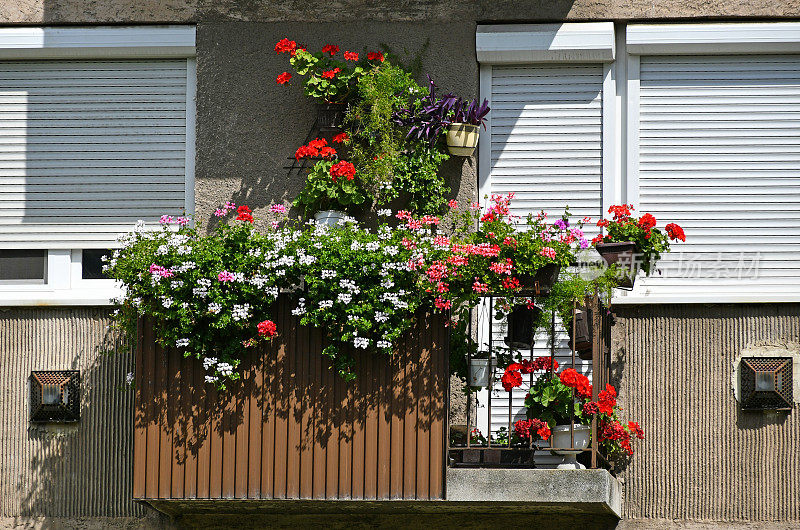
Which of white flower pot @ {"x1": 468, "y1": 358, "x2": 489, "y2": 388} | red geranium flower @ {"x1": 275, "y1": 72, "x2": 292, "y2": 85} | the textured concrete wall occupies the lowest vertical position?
white flower pot @ {"x1": 468, "y1": 358, "x2": 489, "y2": 388}

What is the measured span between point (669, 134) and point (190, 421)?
4099 millimetres

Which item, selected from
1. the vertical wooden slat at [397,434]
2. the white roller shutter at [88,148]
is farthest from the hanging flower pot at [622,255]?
the white roller shutter at [88,148]

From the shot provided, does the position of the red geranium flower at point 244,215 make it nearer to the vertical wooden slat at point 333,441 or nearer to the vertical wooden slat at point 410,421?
the vertical wooden slat at point 333,441

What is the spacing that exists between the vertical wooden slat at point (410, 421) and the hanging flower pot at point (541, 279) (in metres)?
0.76

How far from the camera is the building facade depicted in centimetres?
804

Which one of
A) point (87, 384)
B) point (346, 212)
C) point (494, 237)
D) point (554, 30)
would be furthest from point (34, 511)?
point (554, 30)

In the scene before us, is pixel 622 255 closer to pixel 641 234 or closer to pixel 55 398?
pixel 641 234

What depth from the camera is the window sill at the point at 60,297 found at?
8180mm

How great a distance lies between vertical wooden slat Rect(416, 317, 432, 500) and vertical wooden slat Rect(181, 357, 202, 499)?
56.6 inches

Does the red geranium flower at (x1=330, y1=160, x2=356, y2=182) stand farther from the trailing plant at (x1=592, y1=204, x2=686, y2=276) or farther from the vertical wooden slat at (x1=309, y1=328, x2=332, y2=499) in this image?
the trailing plant at (x1=592, y1=204, x2=686, y2=276)

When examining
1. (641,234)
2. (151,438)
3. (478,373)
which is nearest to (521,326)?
(478,373)

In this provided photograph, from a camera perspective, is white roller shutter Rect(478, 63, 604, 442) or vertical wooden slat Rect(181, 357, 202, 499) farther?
white roller shutter Rect(478, 63, 604, 442)

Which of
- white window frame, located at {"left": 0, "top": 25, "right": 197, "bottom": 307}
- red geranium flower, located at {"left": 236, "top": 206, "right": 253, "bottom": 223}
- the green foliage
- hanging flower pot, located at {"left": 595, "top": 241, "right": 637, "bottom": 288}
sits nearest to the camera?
hanging flower pot, located at {"left": 595, "top": 241, "right": 637, "bottom": 288}

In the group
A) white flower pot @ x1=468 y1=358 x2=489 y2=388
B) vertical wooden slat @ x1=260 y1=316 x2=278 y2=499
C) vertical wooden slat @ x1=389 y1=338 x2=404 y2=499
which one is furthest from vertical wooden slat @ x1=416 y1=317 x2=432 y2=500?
vertical wooden slat @ x1=260 y1=316 x2=278 y2=499
